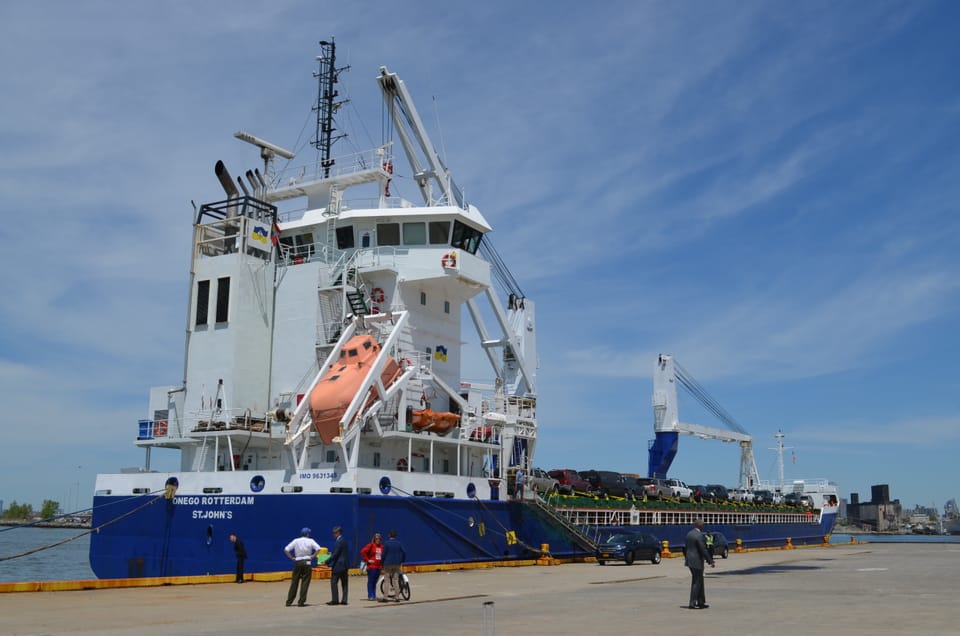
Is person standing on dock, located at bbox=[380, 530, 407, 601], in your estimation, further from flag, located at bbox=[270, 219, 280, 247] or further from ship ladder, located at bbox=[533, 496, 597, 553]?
flag, located at bbox=[270, 219, 280, 247]

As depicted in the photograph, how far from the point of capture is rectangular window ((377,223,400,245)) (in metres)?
29.3

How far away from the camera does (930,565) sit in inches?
1168

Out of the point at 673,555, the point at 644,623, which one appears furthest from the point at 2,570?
the point at 644,623

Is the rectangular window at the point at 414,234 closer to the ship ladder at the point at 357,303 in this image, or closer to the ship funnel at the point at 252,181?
the ship ladder at the point at 357,303

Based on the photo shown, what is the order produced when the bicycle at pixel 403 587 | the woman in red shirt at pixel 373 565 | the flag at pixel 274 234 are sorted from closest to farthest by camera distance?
1. the woman in red shirt at pixel 373 565
2. the bicycle at pixel 403 587
3. the flag at pixel 274 234

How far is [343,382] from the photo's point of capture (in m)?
24.4

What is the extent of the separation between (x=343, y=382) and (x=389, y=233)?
6.85 meters

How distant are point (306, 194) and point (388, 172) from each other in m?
3.32

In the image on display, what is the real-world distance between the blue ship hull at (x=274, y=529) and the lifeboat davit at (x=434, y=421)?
7.35 ft

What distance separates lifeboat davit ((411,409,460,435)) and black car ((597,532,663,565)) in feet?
24.4

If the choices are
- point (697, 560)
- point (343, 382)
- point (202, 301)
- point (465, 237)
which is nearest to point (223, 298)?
point (202, 301)

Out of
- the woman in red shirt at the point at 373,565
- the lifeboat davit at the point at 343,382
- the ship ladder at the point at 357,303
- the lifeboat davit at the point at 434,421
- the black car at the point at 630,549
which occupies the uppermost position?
the ship ladder at the point at 357,303

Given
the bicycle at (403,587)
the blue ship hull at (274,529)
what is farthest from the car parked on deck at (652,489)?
the bicycle at (403,587)

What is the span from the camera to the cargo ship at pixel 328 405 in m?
23.9
